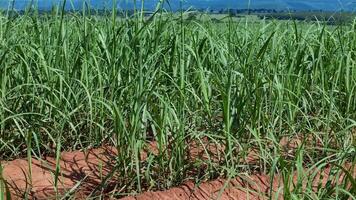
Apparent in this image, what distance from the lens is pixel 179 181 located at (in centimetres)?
206

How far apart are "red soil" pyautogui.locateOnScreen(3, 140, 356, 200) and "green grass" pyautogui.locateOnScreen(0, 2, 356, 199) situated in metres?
0.05

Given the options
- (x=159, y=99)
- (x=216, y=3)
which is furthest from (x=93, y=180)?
(x=216, y=3)

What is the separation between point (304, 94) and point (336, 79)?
19 centimetres

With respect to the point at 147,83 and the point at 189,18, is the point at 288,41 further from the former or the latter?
the point at 147,83

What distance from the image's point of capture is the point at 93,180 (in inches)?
82.7

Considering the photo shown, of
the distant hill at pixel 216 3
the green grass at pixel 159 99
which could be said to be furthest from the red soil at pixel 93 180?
the distant hill at pixel 216 3

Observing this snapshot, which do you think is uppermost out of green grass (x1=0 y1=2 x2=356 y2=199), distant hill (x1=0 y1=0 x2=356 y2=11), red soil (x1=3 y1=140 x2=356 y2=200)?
distant hill (x1=0 y1=0 x2=356 y2=11)

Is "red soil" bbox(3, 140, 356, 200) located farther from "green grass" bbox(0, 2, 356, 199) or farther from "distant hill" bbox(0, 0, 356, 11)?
"distant hill" bbox(0, 0, 356, 11)

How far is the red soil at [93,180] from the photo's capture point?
6.45 ft

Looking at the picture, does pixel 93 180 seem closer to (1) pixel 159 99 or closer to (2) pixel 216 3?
(1) pixel 159 99

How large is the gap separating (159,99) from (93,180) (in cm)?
36

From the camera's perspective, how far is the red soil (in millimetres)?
1965

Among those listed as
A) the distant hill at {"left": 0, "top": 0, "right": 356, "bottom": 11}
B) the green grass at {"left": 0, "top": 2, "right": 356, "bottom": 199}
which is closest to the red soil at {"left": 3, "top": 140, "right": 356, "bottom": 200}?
the green grass at {"left": 0, "top": 2, "right": 356, "bottom": 199}

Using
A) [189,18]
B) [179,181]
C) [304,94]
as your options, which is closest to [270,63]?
[304,94]
